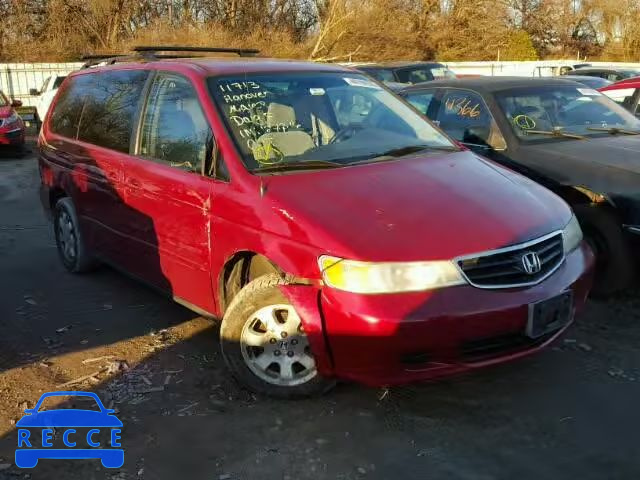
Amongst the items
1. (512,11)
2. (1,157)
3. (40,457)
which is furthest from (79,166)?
(512,11)

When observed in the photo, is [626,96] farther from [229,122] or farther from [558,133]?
[229,122]

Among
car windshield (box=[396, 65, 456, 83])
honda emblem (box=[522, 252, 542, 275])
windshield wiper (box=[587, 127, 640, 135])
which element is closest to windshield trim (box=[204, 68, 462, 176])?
honda emblem (box=[522, 252, 542, 275])

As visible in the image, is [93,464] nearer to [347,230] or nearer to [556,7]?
[347,230]

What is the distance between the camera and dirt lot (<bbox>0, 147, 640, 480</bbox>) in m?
3.14

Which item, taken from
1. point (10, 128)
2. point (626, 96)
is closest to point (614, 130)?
point (626, 96)

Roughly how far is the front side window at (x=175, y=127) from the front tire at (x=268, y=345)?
3.03ft

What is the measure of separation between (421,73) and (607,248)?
1186cm

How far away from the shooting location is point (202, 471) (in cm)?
313

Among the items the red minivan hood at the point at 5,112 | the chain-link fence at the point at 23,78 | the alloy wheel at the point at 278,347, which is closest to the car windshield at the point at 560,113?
the alloy wheel at the point at 278,347

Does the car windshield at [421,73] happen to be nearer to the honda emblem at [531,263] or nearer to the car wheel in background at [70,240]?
the car wheel in background at [70,240]

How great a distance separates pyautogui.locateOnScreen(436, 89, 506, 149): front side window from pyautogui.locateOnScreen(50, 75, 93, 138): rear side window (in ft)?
10.5

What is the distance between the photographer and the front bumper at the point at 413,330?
3.18 metres

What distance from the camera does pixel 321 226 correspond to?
336 cm

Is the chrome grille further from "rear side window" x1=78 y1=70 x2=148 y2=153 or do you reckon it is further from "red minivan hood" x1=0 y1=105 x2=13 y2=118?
"red minivan hood" x1=0 y1=105 x2=13 y2=118
